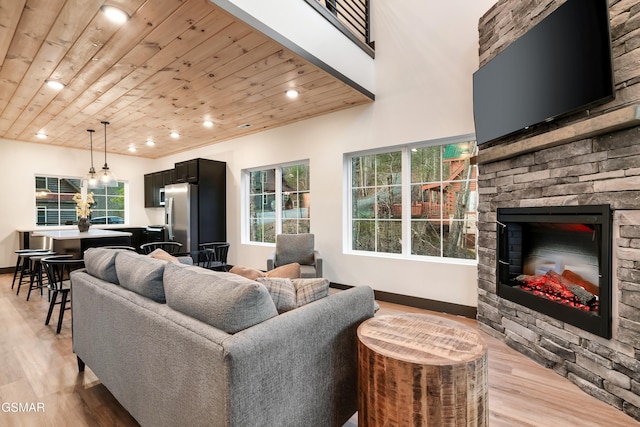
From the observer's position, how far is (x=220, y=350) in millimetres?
1082

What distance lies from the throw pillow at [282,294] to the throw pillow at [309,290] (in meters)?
0.03

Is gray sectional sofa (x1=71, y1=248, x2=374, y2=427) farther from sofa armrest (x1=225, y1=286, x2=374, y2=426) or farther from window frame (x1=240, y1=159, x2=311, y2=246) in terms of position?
window frame (x1=240, y1=159, x2=311, y2=246)

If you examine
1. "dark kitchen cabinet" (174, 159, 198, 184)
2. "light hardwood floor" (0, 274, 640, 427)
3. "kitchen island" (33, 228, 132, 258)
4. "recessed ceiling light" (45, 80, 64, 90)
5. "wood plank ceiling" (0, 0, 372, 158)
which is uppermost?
"wood plank ceiling" (0, 0, 372, 158)

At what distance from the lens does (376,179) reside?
4.25 metres

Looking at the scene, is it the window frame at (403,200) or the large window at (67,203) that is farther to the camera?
the large window at (67,203)

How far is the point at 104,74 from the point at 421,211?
150 inches

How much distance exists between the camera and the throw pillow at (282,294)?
4.90ft

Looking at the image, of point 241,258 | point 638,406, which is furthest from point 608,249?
point 241,258

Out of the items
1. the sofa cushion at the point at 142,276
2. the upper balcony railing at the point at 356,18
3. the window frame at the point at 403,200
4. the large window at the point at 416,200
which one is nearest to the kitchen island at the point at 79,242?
the sofa cushion at the point at 142,276

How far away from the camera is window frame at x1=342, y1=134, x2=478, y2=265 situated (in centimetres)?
357

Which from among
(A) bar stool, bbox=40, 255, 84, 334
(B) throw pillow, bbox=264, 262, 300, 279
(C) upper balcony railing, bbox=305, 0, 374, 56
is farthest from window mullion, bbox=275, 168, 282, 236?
(B) throw pillow, bbox=264, 262, 300, 279

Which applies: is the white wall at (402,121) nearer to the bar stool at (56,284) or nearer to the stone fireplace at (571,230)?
the stone fireplace at (571,230)

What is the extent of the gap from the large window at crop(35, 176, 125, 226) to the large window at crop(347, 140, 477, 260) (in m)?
6.10

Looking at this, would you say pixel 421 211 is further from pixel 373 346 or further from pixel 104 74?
pixel 104 74
